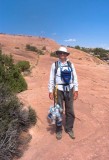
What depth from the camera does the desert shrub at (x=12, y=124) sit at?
4698 millimetres

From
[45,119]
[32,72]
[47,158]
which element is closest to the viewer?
[47,158]

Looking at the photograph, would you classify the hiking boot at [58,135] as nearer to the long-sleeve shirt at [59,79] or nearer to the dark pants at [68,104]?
the dark pants at [68,104]

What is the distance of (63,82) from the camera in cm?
543

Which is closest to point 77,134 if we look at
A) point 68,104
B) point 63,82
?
point 68,104

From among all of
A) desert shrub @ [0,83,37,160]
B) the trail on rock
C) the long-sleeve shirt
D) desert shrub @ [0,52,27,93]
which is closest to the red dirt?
the trail on rock

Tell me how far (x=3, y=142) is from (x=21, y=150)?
0.68m

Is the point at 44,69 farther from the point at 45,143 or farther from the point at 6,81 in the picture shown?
the point at 45,143

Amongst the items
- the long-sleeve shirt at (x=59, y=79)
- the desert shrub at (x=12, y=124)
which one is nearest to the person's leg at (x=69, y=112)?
the long-sleeve shirt at (x=59, y=79)

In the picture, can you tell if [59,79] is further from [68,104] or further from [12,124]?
[12,124]

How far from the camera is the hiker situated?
536 cm

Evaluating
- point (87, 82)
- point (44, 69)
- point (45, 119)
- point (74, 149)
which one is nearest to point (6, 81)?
point (45, 119)

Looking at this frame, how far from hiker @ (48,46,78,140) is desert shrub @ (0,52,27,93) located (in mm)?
2803

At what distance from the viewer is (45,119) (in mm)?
6402

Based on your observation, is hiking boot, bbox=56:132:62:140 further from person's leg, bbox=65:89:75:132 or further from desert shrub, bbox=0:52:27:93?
desert shrub, bbox=0:52:27:93
